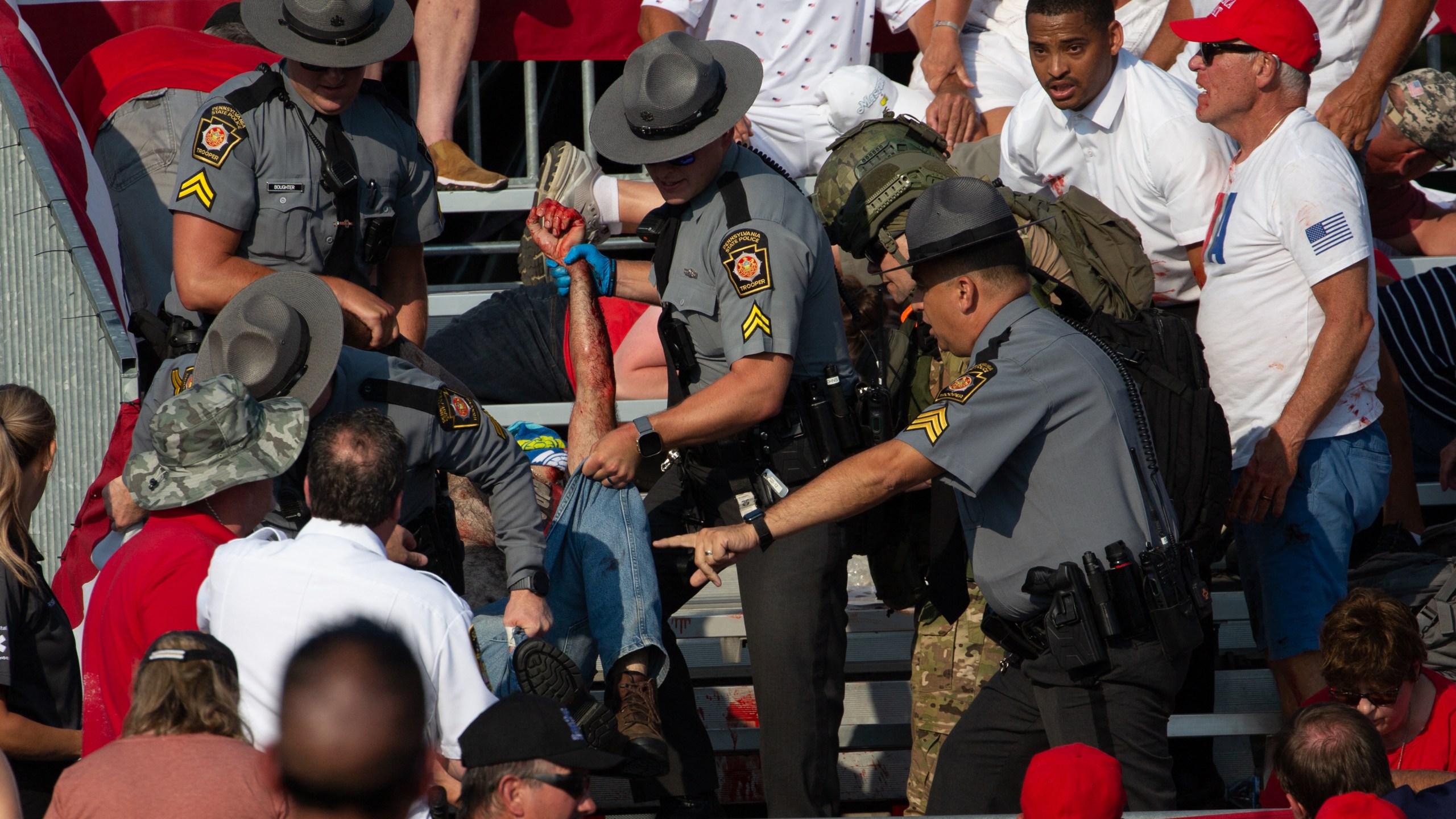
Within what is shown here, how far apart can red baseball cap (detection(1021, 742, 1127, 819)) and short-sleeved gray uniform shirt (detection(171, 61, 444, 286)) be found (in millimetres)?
2577

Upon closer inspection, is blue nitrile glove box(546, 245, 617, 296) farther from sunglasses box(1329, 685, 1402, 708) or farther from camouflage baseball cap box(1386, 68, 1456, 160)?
camouflage baseball cap box(1386, 68, 1456, 160)

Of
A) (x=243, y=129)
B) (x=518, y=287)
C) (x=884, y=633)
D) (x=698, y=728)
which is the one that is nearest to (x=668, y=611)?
(x=698, y=728)

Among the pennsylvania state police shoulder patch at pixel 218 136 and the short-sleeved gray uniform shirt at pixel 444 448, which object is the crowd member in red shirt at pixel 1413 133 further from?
the pennsylvania state police shoulder patch at pixel 218 136

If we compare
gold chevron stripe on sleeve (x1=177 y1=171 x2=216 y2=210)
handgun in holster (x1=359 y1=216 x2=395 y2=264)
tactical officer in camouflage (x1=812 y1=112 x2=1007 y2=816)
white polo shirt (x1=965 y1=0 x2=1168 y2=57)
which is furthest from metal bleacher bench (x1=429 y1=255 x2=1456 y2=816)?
white polo shirt (x1=965 y1=0 x2=1168 y2=57)

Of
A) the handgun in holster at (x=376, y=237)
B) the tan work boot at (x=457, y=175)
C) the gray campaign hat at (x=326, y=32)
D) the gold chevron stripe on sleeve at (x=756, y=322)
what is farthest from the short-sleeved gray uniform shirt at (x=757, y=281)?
the tan work boot at (x=457, y=175)

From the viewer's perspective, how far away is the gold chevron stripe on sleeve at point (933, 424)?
3.35 metres

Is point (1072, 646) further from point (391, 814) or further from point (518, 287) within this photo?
point (518, 287)

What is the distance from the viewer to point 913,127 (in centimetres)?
490

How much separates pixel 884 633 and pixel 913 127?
172 centimetres

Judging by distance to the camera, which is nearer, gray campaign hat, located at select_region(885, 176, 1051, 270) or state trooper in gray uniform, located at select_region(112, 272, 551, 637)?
gray campaign hat, located at select_region(885, 176, 1051, 270)

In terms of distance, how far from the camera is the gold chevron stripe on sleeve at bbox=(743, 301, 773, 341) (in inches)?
151

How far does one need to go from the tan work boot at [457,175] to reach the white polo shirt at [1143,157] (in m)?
2.29

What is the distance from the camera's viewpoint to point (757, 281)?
384 cm

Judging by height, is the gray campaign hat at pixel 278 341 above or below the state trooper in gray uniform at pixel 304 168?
below
